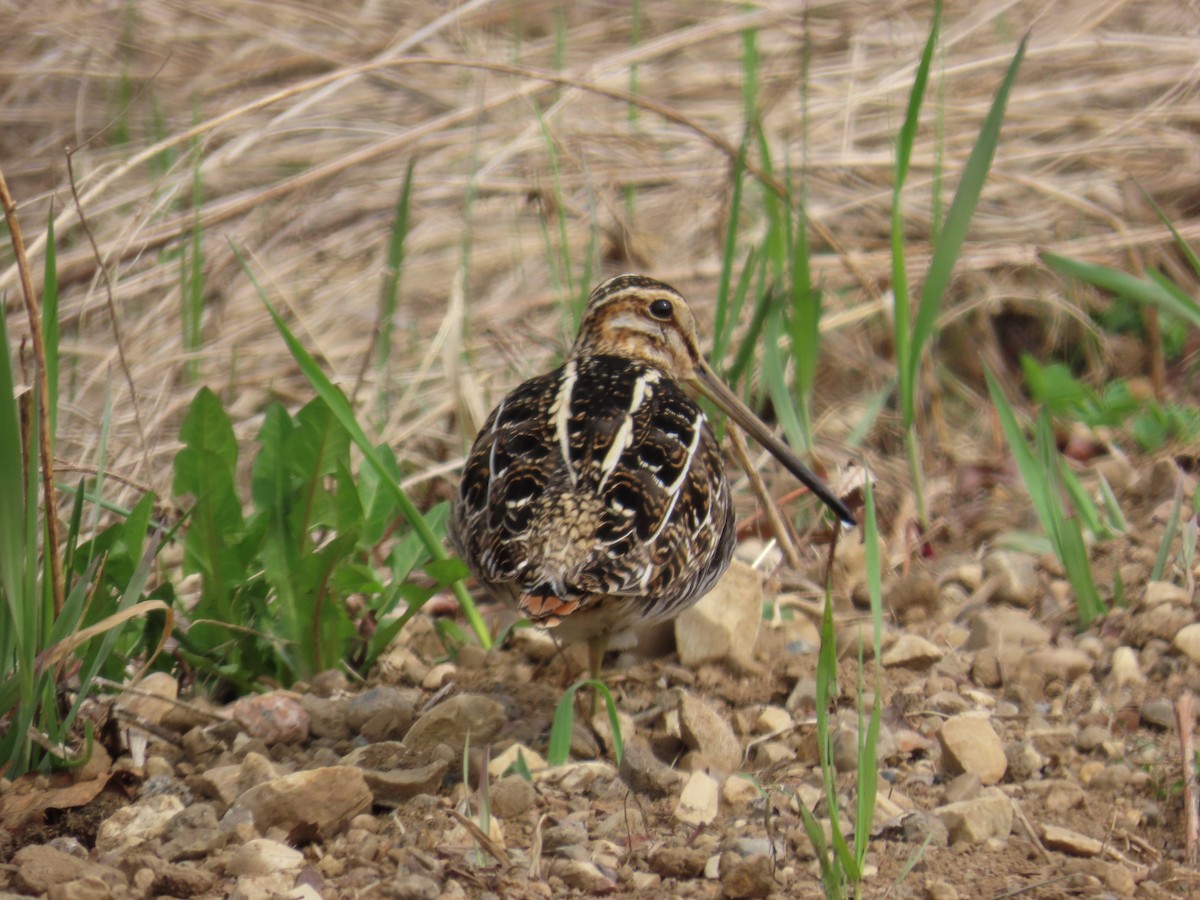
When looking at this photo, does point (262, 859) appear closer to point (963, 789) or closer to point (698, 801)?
point (698, 801)

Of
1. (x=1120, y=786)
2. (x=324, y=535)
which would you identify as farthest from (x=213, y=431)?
(x=1120, y=786)

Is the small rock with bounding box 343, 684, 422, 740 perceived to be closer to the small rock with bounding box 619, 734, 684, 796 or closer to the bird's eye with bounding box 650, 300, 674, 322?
the small rock with bounding box 619, 734, 684, 796

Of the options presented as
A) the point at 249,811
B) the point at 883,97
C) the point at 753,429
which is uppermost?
the point at 883,97

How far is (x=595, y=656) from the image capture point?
320cm

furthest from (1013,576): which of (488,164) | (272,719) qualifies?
(488,164)

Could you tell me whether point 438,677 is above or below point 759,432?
below

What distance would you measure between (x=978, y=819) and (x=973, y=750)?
0.26m

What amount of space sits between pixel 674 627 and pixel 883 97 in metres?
3.49

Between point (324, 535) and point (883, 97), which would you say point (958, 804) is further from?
point (883, 97)

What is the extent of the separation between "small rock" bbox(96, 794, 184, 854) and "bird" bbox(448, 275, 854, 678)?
27.3 inches

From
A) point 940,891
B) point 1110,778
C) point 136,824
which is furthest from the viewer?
point 1110,778

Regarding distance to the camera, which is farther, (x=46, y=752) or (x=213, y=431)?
(x=213, y=431)

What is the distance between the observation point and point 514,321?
521 cm

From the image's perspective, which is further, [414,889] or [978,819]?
[978,819]
